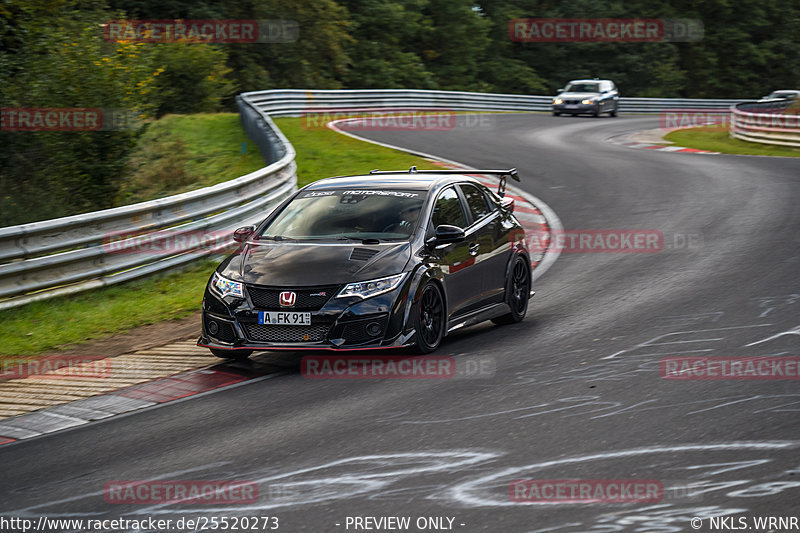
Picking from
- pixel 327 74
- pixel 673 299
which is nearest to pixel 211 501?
pixel 673 299

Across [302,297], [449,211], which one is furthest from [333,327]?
[449,211]

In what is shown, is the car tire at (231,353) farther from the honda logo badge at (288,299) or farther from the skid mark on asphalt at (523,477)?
the skid mark on asphalt at (523,477)

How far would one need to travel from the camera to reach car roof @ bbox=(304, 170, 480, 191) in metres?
10.3


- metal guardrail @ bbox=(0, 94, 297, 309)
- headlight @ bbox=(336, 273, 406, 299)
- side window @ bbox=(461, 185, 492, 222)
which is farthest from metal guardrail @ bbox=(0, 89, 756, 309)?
headlight @ bbox=(336, 273, 406, 299)

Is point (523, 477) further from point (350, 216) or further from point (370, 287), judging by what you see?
point (350, 216)

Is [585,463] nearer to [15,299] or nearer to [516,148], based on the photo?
[15,299]

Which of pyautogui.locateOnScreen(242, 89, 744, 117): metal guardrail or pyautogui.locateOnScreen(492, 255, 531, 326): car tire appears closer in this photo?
pyautogui.locateOnScreen(492, 255, 531, 326): car tire

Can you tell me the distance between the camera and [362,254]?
9094 millimetres

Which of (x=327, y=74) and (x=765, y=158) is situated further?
(x=327, y=74)

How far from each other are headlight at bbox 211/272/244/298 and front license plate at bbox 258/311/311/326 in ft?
0.99

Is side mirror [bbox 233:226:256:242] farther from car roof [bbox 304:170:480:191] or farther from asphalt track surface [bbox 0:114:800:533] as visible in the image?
asphalt track surface [bbox 0:114:800:533]

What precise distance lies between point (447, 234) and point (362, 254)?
3.00 feet

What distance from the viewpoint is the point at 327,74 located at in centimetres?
4938

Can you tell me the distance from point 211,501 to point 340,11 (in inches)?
1830
